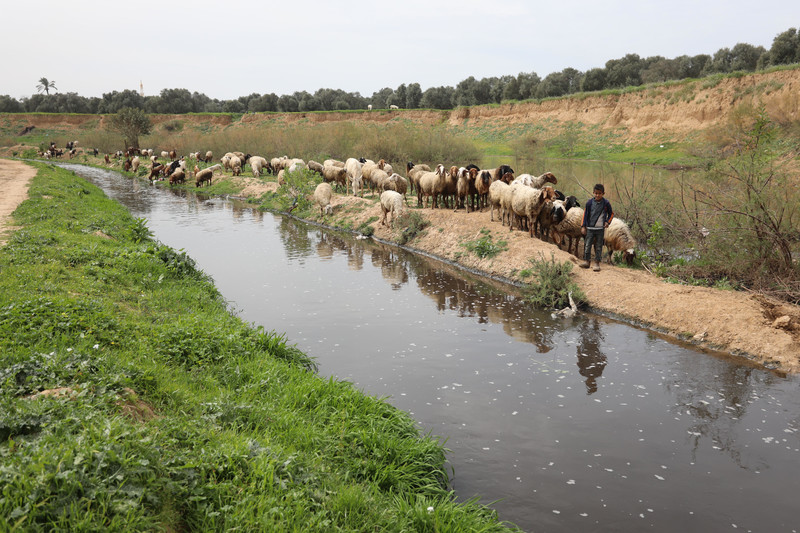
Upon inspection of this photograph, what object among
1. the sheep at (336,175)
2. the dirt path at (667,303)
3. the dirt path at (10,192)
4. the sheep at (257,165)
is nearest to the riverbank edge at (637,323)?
the dirt path at (667,303)

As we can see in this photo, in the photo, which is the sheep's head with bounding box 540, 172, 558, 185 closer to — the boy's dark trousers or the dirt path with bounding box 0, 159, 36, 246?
the boy's dark trousers

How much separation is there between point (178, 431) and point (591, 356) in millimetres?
7079

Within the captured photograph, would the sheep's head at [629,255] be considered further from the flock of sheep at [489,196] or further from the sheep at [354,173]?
the sheep at [354,173]

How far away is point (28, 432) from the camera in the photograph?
3621mm

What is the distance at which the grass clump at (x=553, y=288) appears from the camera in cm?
1160

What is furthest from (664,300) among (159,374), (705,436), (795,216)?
(159,374)

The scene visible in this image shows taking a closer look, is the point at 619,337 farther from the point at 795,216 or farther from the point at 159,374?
the point at 159,374

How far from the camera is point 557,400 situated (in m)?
7.36

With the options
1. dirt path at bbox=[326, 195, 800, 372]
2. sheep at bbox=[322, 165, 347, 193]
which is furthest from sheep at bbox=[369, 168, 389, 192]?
dirt path at bbox=[326, 195, 800, 372]

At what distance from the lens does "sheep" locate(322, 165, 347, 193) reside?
26.8 m

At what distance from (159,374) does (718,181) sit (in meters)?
13.7

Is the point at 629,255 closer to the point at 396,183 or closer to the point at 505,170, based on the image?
the point at 505,170

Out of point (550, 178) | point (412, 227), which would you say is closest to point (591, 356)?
point (550, 178)

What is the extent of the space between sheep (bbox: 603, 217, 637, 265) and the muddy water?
3327mm
